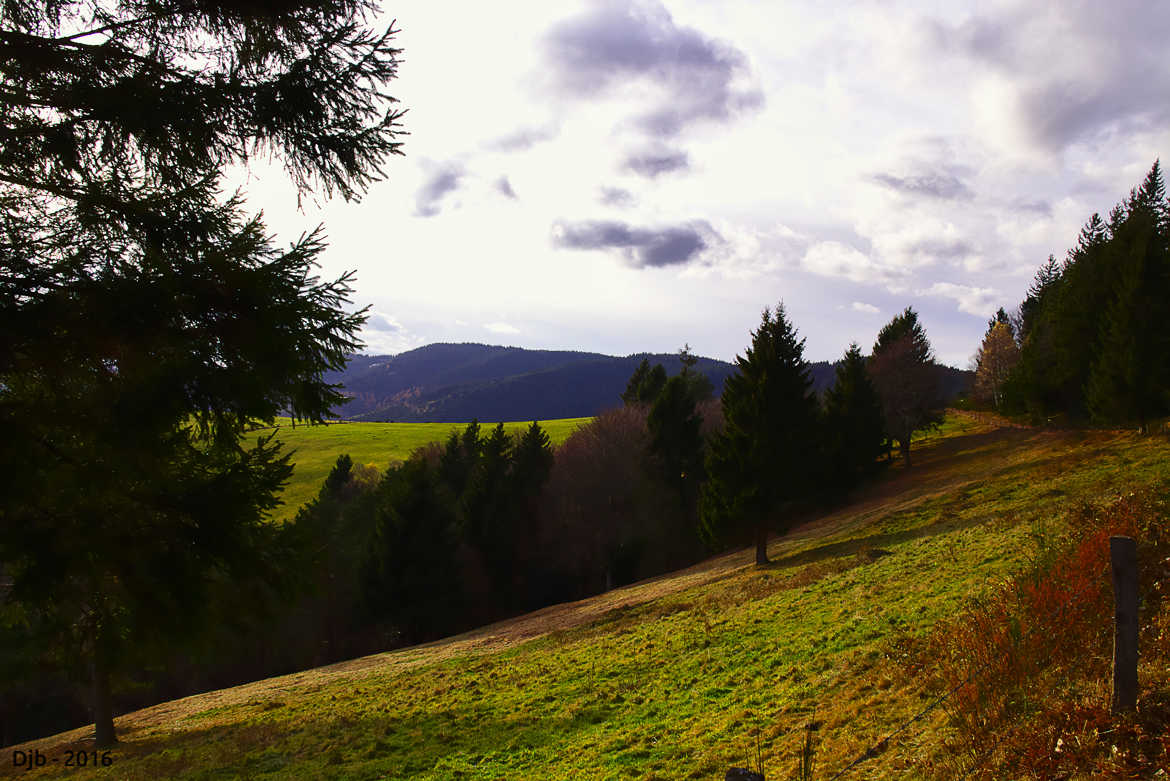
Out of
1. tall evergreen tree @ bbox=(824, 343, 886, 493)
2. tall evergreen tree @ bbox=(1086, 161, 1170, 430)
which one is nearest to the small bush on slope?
tall evergreen tree @ bbox=(1086, 161, 1170, 430)

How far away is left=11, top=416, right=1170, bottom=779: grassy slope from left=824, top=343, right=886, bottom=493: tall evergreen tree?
16185 millimetres

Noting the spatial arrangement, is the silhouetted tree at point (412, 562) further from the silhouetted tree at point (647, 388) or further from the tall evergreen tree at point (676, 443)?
the silhouetted tree at point (647, 388)

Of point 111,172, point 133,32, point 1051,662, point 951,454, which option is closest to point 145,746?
point 111,172

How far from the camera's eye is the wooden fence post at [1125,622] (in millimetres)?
4844

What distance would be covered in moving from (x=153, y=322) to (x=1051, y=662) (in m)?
9.75

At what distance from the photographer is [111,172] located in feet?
17.3

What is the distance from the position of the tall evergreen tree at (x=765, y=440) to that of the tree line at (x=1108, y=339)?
16.3m

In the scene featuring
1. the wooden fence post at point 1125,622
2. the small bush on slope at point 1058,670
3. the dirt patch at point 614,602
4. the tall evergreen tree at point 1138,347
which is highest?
the tall evergreen tree at point 1138,347

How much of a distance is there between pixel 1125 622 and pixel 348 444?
84890 millimetres

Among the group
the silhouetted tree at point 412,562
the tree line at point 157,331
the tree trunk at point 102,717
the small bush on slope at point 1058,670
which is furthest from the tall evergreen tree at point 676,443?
the tree line at point 157,331

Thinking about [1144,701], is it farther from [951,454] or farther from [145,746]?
[951,454]

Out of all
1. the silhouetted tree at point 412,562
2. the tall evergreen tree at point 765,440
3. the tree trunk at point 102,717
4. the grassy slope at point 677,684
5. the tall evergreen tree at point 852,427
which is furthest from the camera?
the tall evergreen tree at point 852,427

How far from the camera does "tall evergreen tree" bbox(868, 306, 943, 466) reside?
152 feet

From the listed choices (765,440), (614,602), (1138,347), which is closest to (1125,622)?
(765,440)
